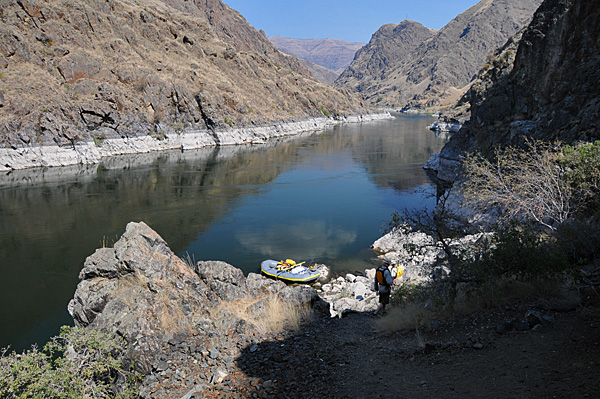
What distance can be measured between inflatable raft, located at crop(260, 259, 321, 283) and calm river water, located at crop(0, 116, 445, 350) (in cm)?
117

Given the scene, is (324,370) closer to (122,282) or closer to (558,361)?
(558,361)

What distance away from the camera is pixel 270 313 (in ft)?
31.4

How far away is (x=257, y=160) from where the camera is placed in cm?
5316

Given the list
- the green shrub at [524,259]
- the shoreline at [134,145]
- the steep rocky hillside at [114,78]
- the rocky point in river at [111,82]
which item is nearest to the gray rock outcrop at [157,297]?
the green shrub at [524,259]

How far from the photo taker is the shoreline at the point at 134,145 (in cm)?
4281

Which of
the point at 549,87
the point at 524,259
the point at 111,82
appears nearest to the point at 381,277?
the point at 524,259

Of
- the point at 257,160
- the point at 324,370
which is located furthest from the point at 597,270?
the point at 257,160

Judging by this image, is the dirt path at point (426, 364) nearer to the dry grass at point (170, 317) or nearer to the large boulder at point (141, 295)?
the dry grass at point (170, 317)

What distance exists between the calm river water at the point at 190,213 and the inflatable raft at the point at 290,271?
1.17 metres

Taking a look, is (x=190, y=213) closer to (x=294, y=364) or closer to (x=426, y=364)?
(x=294, y=364)

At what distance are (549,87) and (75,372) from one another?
27.9 metres

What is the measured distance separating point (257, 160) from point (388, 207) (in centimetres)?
2692

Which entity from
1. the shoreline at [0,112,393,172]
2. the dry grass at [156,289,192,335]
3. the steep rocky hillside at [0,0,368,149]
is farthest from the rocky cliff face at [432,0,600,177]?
the steep rocky hillside at [0,0,368,149]

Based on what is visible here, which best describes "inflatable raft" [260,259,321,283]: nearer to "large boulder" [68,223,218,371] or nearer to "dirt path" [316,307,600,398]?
"large boulder" [68,223,218,371]
